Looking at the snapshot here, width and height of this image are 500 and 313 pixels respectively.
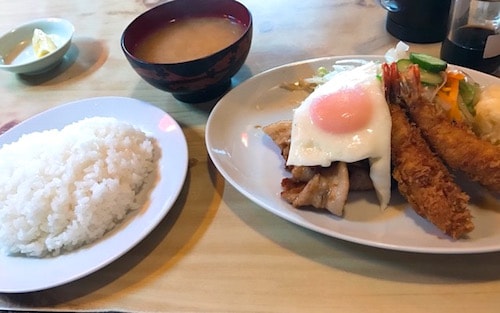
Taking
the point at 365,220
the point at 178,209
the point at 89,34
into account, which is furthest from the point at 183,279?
the point at 89,34

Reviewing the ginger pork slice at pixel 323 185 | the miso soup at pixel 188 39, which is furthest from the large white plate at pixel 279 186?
the miso soup at pixel 188 39

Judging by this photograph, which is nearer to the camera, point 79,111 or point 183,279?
point 183,279

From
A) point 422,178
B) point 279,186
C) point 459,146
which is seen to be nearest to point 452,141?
point 459,146

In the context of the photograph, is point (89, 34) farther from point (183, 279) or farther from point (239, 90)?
point (183, 279)

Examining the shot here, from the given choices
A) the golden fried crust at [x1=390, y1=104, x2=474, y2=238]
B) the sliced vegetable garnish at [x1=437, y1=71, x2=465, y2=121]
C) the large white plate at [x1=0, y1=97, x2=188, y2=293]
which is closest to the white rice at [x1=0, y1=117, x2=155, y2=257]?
the large white plate at [x1=0, y1=97, x2=188, y2=293]

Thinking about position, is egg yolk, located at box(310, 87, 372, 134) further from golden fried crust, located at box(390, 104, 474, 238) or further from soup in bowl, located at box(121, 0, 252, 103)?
soup in bowl, located at box(121, 0, 252, 103)
